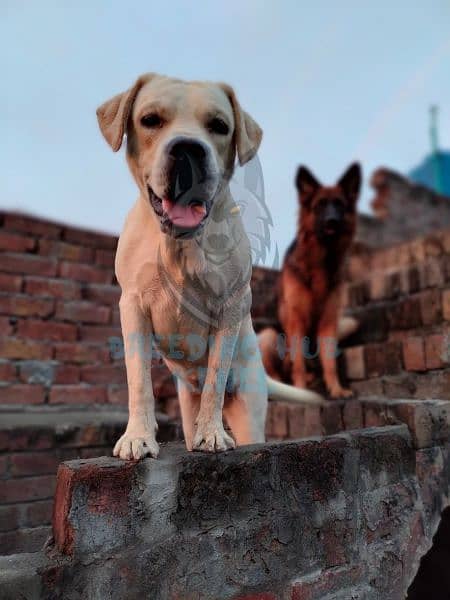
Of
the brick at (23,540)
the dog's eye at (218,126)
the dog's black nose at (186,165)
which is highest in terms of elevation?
the dog's eye at (218,126)

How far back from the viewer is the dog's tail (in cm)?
208

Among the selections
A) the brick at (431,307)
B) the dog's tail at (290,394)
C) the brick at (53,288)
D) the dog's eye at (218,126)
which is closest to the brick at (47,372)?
the brick at (53,288)

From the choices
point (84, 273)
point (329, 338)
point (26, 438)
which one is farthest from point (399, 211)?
point (26, 438)

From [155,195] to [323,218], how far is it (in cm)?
189

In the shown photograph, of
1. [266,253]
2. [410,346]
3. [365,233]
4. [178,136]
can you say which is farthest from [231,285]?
[365,233]

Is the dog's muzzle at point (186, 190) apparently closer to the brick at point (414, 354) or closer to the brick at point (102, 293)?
the brick at point (414, 354)

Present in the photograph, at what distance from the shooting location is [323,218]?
273 cm

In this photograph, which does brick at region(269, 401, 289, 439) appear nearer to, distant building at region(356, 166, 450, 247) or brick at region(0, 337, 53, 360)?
brick at region(0, 337, 53, 360)

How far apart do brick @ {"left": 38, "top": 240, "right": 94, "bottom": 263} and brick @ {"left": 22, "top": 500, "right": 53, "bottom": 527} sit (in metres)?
→ 1.49

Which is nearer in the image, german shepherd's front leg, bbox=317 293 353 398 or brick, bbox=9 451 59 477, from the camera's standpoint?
brick, bbox=9 451 59 477

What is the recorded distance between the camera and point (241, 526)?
3.67 ft

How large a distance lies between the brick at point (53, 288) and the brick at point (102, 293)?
6 cm

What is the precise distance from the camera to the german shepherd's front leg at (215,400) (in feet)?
3.78

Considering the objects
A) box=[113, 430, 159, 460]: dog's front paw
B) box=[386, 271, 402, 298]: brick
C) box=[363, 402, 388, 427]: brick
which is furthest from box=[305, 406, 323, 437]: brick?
box=[113, 430, 159, 460]: dog's front paw
